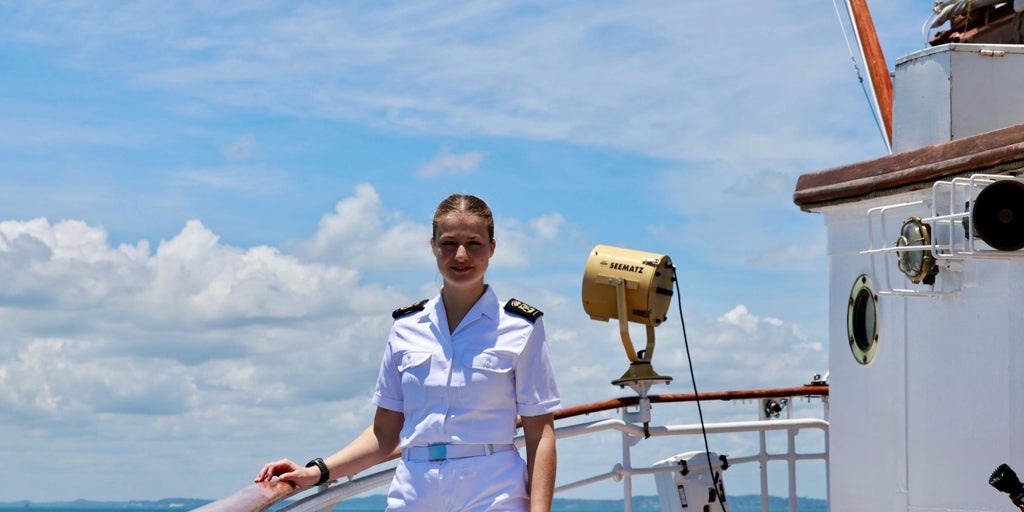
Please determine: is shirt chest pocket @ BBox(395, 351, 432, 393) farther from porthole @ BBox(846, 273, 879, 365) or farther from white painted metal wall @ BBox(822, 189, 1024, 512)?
porthole @ BBox(846, 273, 879, 365)

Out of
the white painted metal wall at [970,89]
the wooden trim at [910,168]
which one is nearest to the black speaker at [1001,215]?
the wooden trim at [910,168]

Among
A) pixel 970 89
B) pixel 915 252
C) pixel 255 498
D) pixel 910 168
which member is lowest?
pixel 255 498

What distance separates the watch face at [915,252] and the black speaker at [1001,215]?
46cm

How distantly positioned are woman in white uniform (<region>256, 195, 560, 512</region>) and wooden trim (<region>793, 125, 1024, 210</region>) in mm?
2148

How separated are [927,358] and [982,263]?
1.90ft

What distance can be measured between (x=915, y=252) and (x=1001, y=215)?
2.24 feet

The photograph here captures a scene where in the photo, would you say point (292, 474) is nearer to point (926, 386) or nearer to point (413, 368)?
point (413, 368)

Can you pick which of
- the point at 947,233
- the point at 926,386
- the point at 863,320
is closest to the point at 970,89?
the point at 947,233

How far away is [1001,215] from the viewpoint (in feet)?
13.8

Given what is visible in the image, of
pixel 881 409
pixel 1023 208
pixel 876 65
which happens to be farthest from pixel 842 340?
pixel 876 65

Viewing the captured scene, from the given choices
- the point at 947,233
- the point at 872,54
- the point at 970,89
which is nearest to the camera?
the point at 947,233

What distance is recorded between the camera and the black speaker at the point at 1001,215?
13.7ft

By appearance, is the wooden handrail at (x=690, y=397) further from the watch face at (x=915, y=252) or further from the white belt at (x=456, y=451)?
the white belt at (x=456, y=451)

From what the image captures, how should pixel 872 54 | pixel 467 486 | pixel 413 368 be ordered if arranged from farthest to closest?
1. pixel 872 54
2. pixel 413 368
3. pixel 467 486
